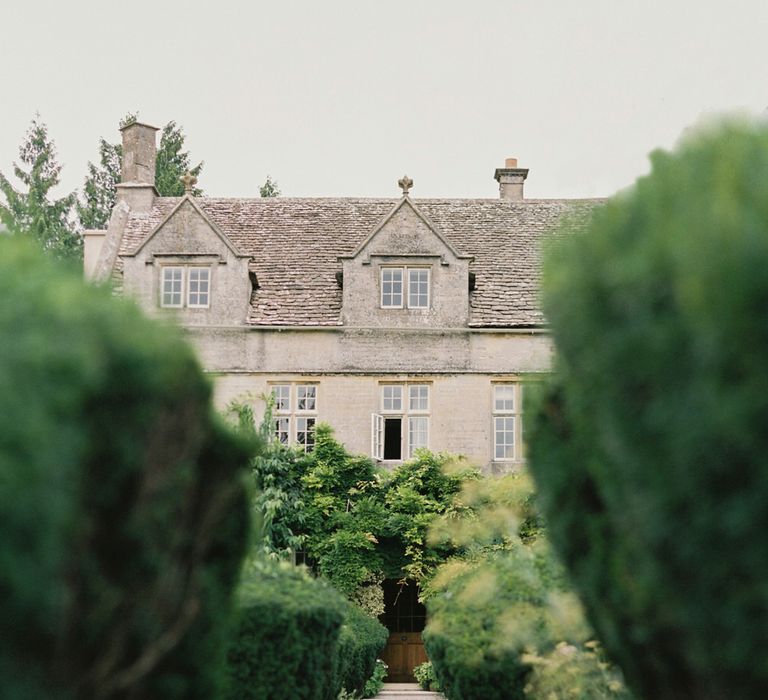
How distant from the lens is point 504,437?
81.3 ft

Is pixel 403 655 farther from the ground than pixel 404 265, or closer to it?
closer to it

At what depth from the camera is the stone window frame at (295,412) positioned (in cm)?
2467

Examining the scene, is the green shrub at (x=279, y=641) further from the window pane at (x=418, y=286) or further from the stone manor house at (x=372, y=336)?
the window pane at (x=418, y=286)

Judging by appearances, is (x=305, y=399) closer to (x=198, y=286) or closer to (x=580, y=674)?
(x=198, y=286)

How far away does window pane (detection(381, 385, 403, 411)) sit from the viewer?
24.9 m

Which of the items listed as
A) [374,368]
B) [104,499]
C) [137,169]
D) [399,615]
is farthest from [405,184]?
[104,499]

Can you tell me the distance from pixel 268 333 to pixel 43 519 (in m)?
20.8

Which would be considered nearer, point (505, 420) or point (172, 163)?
point (505, 420)

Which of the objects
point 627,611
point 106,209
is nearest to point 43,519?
point 627,611

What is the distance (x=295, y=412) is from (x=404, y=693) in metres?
6.05

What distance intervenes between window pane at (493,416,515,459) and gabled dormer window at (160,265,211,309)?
261 inches

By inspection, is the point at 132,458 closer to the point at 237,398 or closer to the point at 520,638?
the point at 520,638

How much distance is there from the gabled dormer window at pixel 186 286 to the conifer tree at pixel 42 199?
20.9 meters

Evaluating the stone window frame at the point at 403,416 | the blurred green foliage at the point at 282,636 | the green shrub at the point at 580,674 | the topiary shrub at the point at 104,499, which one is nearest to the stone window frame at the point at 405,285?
the stone window frame at the point at 403,416
